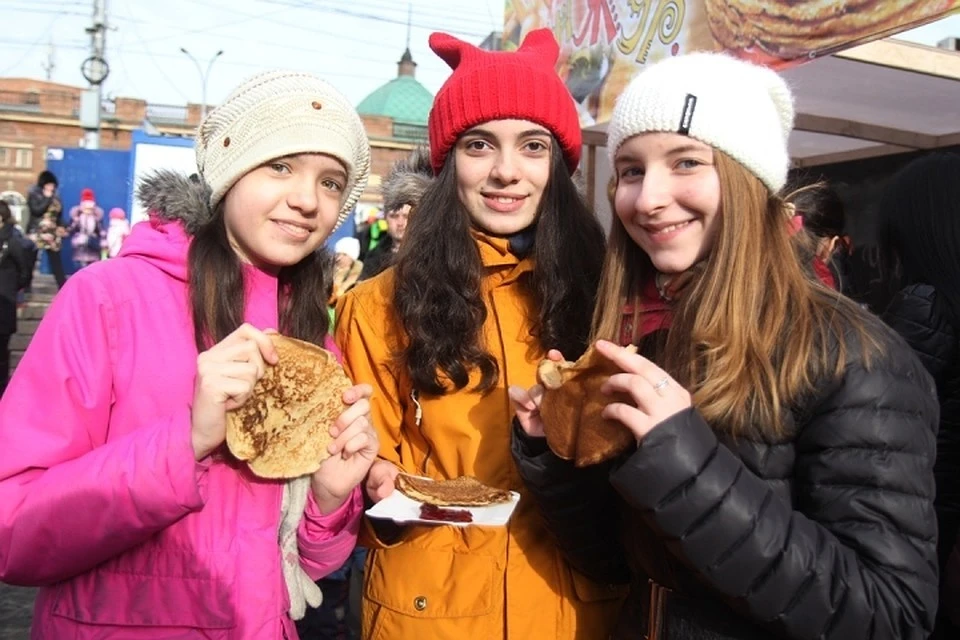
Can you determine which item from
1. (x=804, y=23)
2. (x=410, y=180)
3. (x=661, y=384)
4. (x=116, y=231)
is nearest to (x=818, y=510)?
(x=661, y=384)

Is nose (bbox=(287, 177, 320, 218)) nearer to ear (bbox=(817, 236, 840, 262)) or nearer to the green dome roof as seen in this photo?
ear (bbox=(817, 236, 840, 262))

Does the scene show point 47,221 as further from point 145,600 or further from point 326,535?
point 145,600

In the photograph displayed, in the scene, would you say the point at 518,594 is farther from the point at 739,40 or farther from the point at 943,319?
the point at 739,40

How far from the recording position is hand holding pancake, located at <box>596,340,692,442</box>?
4.92 feet

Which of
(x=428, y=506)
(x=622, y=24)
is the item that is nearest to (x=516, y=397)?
(x=428, y=506)

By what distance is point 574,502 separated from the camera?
188 centimetres

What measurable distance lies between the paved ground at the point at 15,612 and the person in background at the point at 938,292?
14.4 ft

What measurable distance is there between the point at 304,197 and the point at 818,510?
4.50ft

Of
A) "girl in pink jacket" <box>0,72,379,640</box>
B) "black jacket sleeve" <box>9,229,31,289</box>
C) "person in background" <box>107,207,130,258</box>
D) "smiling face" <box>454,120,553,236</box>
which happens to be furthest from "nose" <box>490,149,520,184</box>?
"person in background" <box>107,207,130,258</box>

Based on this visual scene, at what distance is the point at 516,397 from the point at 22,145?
37023 mm

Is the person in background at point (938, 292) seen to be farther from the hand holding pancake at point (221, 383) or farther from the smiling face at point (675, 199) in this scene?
the hand holding pancake at point (221, 383)

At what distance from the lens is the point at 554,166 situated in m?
2.49

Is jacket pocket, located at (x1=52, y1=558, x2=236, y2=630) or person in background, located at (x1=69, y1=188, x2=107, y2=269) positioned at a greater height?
person in background, located at (x1=69, y1=188, x2=107, y2=269)

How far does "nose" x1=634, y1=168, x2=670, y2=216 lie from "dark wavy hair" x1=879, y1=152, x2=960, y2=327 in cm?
159
